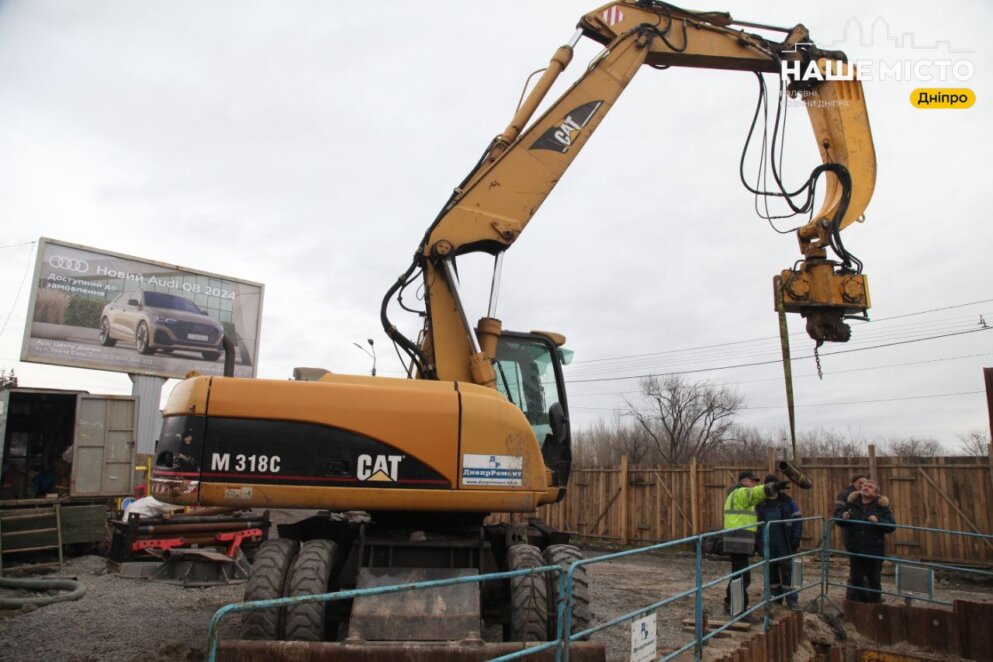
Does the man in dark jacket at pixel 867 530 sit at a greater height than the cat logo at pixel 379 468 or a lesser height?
lesser

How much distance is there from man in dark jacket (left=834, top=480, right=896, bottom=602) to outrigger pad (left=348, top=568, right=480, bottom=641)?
5507mm

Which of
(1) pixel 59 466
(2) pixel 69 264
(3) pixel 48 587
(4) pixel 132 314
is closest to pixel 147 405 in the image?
(4) pixel 132 314

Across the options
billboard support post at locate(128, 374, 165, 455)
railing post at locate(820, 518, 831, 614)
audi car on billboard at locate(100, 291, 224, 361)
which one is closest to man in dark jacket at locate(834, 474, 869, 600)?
railing post at locate(820, 518, 831, 614)

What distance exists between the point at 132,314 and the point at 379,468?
21.2 meters

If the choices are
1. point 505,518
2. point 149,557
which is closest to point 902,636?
point 149,557

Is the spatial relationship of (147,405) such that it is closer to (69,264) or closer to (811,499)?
(69,264)

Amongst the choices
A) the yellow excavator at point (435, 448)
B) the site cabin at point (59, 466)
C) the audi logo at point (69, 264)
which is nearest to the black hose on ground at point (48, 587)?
the site cabin at point (59, 466)

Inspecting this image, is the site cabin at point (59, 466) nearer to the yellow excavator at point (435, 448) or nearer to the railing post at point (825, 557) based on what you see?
the yellow excavator at point (435, 448)

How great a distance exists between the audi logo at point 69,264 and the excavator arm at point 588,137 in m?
19.1

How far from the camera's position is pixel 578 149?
7.28m

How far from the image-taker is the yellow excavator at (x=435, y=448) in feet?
16.4

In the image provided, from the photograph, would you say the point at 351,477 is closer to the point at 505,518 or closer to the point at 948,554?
the point at 948,554

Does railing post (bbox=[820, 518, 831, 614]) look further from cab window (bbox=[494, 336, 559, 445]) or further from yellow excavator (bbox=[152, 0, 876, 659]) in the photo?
cab window (bbox=[494, 336, 559, 445])

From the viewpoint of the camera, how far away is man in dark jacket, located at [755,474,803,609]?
822 centimetres
